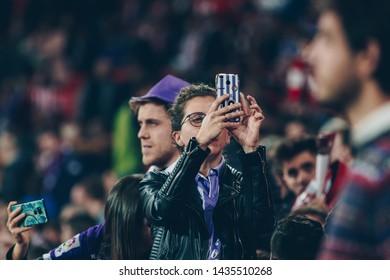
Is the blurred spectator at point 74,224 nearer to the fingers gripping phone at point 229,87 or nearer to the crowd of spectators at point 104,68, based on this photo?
the crowd of spectators at point 104,68

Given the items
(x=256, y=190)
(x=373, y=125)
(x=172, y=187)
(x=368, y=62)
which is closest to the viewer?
(x=373, y=125)

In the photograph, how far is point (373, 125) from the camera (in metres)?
2.21

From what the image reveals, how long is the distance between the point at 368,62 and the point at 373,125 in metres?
0.19

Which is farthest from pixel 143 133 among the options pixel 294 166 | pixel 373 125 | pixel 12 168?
pixel 12 168

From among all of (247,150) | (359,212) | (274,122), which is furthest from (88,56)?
(359,212)

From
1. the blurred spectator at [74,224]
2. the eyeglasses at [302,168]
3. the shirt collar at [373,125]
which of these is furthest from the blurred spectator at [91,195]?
the shirt collar at [373,125]

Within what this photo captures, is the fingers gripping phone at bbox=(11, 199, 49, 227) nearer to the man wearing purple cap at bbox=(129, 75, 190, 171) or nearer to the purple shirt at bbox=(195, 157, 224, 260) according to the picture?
the man wearing purple cap at bbox=(129, 75, 190, 171)

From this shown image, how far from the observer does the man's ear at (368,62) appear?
2311 mm

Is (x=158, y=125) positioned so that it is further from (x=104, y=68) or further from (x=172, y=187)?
(x=104, y=68)

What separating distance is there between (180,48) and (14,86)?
1.81 meters

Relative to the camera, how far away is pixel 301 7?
923 centimetres

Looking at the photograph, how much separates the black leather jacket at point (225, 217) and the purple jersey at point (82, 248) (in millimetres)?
292

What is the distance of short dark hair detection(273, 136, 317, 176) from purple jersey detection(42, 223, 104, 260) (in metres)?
0.83

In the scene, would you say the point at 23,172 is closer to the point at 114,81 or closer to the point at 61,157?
the point at 61,157
